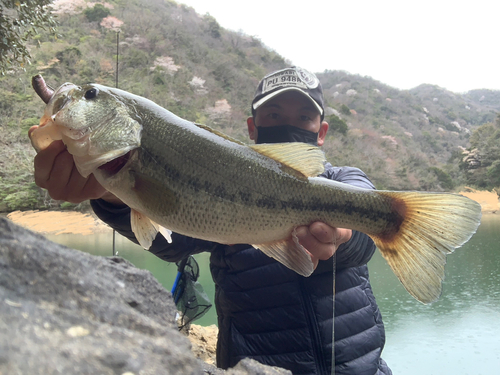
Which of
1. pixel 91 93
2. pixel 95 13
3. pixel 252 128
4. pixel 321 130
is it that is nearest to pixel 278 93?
pixel 252 128

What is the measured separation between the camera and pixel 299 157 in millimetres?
1393

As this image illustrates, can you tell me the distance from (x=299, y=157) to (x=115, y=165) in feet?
2.62

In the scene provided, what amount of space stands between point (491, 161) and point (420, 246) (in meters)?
23.7

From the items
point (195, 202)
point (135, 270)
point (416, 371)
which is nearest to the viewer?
point (135, 270)

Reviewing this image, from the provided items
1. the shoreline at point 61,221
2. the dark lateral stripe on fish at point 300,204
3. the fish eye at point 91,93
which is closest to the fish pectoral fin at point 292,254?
the dark lateral stripe on fish at point 300,204

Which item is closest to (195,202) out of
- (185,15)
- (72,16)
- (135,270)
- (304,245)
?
(135,270)

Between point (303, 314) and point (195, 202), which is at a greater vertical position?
point (195, 202)

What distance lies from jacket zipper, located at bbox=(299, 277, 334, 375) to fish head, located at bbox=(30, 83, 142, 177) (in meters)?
1.30

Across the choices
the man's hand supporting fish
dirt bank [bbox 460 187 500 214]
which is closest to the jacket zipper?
the man's hand supporting fish

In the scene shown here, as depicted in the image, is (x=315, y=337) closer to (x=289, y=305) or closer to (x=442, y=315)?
(x=289, y=305)

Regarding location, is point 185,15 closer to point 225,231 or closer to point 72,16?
point 72,16

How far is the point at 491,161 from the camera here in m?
19.6

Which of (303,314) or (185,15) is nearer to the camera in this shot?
(303,314)

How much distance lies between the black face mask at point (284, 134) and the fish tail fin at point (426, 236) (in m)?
1.08
